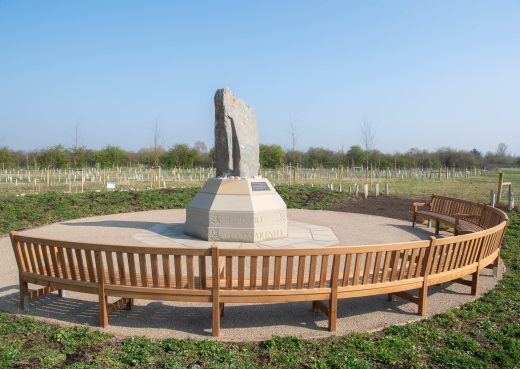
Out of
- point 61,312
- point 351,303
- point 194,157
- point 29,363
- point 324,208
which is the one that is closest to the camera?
point 29,363

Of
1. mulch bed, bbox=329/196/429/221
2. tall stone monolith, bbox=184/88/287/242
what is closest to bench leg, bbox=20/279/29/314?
tall stone monolith, bbox=184/88/287/242

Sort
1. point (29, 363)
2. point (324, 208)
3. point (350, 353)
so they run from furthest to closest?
1. point (324, 208)
2. point (350, 353)
3. point (29, 363)

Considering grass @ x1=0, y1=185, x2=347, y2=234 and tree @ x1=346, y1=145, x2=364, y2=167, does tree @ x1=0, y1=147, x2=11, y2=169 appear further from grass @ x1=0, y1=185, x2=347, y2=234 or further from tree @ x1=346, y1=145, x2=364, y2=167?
tree @ x1=346, y1=145, x2=364, y2=167

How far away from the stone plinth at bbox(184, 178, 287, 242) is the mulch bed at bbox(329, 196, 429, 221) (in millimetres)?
6668

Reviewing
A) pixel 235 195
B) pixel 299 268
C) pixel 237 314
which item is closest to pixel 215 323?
pixel 237 314

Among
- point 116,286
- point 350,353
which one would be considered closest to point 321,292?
point 350,353

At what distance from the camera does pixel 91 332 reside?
4.26 meters

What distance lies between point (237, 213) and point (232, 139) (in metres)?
2.12

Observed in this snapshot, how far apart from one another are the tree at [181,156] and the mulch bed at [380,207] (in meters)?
43.6

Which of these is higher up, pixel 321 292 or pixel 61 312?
pixel 321 292

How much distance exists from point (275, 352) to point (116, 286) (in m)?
1.95

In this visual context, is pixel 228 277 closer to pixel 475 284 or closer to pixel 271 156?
pixel 475 284

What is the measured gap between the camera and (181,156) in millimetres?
60562

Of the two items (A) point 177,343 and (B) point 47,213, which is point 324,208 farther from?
(A) point 177,343
